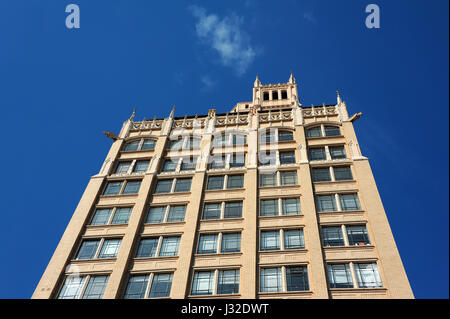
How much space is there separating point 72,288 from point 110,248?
3981mm

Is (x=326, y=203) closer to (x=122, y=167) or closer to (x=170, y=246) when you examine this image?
(x=170, y=246)

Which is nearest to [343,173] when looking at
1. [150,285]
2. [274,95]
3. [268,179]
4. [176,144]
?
[268,179]

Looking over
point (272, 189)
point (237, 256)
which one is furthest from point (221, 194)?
point (237, 256)

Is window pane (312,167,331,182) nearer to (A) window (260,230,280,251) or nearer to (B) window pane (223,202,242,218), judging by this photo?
(A) window (260,230,280,251)

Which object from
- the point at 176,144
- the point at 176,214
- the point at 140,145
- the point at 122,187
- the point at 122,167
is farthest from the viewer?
the point at 140,145

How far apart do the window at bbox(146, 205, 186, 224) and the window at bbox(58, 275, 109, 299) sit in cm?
624

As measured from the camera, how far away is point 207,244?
28.6 metres

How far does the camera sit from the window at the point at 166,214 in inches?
1221

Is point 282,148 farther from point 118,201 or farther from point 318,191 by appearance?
point 118,201

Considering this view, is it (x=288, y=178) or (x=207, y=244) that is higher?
(x=288, y=178)

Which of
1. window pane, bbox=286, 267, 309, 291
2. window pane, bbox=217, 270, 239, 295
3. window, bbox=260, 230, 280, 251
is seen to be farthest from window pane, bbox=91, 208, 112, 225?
window pane, bbox=286, 267, 309, 291

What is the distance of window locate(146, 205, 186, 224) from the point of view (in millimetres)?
31016

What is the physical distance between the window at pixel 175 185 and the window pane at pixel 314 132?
1344 cm

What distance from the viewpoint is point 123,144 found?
40.2 m
